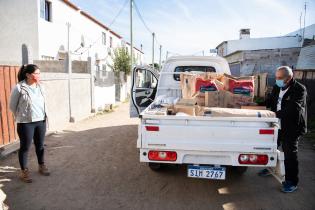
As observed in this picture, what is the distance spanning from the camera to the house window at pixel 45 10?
47.2ft

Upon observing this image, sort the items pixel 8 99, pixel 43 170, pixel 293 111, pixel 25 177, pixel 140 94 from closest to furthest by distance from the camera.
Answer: pixel 293 111 → pixel 25 177 → pixel 43 170 → pixel 8 99 → pixel 140 94

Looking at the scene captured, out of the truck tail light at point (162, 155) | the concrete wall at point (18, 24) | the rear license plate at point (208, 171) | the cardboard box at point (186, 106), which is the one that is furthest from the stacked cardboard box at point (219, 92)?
the concrete wall at point (18, 24)

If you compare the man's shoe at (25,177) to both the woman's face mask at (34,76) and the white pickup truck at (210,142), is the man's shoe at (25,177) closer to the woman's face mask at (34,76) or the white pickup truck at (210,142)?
the woman's face mask at (34,76)

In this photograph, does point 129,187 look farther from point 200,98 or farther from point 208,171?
point 200,98

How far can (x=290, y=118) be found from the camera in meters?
3.80

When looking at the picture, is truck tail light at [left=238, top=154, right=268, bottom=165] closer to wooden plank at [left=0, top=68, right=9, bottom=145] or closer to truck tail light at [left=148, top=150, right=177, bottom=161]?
truck tail light at [left=148, top=150, right=177, bottom=161]

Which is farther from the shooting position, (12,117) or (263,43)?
(263,43)

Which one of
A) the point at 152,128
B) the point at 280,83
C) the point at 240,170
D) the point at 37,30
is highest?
the point at 37,30

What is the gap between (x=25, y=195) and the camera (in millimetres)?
3824

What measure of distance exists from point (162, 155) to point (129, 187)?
102 centimetres

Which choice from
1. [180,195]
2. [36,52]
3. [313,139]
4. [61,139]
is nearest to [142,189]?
[180,195]

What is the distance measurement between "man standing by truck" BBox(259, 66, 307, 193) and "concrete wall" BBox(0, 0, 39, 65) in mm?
12798

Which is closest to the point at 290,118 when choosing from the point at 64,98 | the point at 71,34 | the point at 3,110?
the point at 3,110

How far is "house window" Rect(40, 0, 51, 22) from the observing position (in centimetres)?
1439
